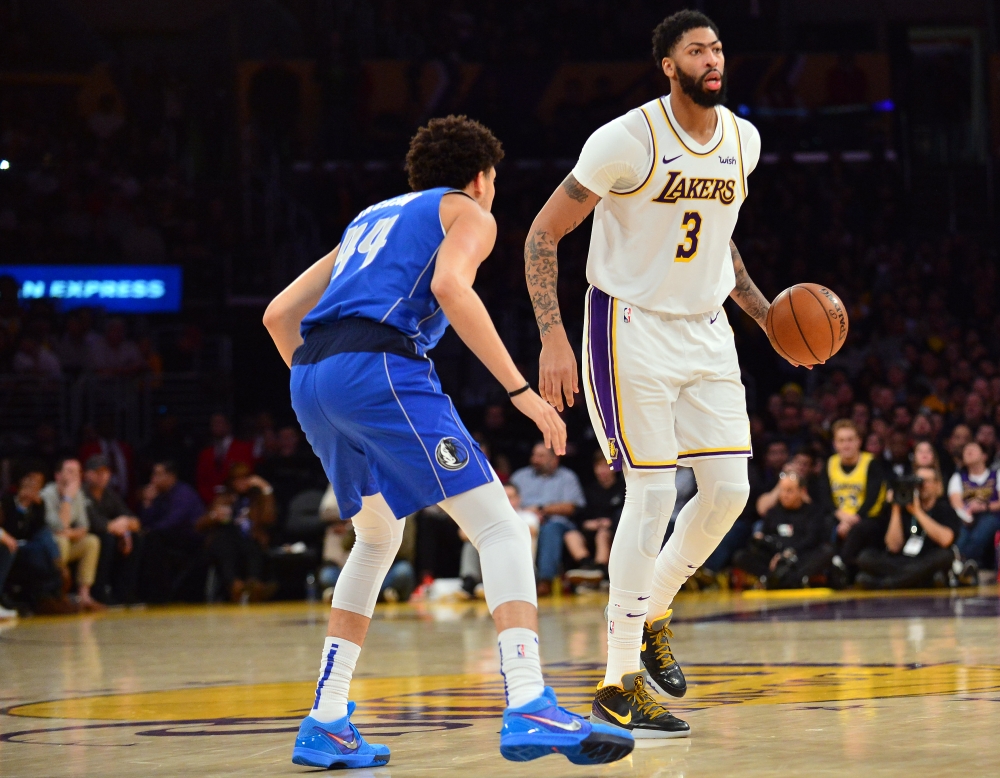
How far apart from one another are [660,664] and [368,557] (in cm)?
132

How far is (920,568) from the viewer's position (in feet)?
41.2

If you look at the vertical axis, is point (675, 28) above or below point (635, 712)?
above

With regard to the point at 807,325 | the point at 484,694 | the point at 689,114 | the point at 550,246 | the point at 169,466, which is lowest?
the point at 484,694

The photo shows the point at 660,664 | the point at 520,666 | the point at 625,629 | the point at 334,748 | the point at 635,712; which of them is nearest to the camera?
the point at 520,666

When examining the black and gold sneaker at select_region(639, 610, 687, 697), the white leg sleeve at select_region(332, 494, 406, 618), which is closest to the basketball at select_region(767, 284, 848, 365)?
the black and gold sneaker at select_region(639, 610, 687, 697)

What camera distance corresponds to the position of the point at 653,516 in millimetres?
4668

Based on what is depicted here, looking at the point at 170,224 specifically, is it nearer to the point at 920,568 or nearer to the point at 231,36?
the point at 231,36


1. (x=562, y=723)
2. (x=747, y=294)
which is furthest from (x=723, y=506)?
(x=562, y=723)

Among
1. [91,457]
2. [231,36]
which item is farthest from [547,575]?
[231,36]

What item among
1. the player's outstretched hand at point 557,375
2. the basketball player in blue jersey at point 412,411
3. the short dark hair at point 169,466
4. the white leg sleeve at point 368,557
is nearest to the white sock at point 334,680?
the basketball player in blue jersey at point 412,411

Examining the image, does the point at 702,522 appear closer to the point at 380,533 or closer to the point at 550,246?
the point at 550,246

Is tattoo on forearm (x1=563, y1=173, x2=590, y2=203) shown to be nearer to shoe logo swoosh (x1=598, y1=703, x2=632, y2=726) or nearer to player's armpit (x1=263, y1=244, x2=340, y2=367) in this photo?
player's armpit (x1=263, y1=244, x2=340, y2=367)

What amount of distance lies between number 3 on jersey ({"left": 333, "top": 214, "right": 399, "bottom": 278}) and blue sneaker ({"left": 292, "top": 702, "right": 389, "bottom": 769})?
1306 mm

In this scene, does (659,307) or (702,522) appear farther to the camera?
(702,522)
